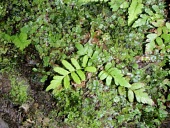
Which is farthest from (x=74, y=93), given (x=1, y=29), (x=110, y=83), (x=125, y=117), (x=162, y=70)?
(x=1, y=29)

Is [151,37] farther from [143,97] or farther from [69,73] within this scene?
[69,73]

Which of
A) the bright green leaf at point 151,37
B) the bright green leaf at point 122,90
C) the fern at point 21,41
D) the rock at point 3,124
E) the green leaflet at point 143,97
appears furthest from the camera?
the fern at point 21,41

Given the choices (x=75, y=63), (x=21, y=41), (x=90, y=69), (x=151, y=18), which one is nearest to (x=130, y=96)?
(x=90, y=69)

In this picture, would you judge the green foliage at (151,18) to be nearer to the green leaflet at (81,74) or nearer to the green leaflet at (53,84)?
the green leaflet at (81,74)

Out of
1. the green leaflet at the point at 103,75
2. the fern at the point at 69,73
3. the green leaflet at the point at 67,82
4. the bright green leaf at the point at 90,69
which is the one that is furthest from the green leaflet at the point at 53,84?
the green leaflet at the point at 103,75

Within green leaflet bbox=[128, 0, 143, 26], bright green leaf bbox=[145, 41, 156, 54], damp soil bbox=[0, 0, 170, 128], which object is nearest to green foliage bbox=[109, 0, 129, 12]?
green leaflet bbox=[128, 0, 143, 26]

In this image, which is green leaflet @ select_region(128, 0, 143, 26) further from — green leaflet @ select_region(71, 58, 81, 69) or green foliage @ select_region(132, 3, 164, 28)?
green leaflet @ select_region(71, 58, 81, 69)

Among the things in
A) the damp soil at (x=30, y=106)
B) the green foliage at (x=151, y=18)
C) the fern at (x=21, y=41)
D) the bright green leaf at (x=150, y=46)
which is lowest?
the damp soil at (x=30, y=106)
